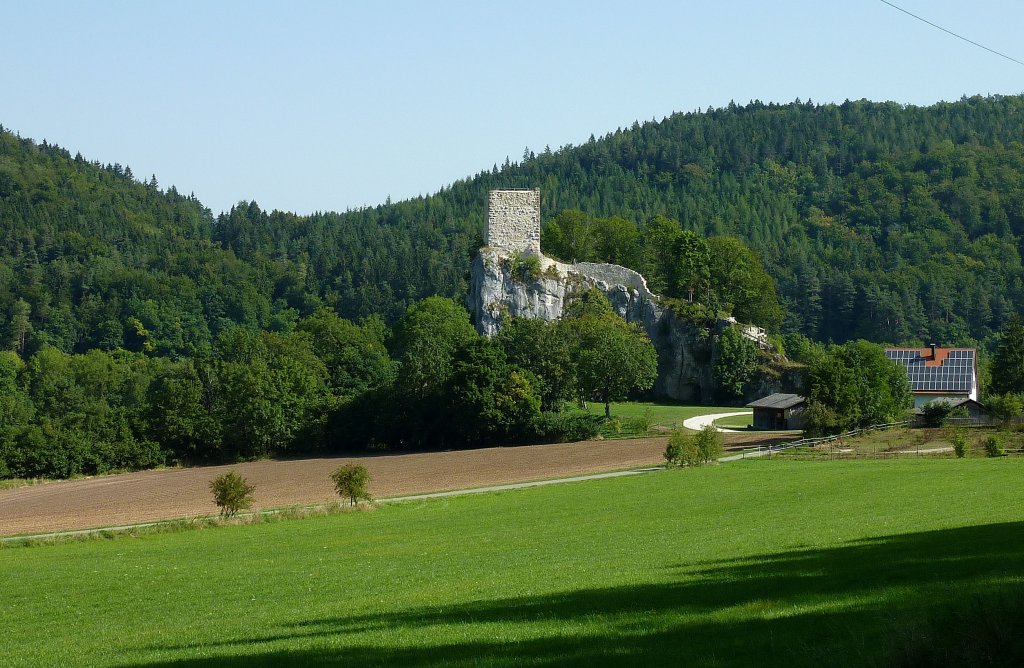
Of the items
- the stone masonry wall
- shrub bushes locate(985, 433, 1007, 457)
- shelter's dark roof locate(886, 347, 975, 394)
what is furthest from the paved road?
shrub bushes locate(985, 433, 1007, 457)

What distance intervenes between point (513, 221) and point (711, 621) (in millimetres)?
88490

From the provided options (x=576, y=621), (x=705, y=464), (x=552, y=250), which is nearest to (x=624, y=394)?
(x=552, y=250)

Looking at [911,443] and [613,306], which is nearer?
[911,443]

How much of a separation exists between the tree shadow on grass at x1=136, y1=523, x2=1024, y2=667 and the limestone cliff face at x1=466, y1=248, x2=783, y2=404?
8085 centimetres

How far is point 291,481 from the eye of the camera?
210ft

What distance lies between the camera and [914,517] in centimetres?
2667

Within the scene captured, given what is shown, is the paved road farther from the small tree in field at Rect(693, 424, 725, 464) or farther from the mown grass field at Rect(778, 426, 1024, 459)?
the small tree in field at Rect(693, 424, 725, 464)

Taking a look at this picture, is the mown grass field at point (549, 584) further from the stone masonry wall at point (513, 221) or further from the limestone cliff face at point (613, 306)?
the stone masonry wall at point (513, 221)

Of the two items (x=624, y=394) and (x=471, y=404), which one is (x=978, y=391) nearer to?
(x=624, y=394)

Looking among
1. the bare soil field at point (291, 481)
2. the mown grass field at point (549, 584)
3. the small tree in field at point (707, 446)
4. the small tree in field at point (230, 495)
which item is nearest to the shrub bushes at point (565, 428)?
the bare soil field at point (291, 481)

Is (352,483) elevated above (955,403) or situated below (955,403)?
below

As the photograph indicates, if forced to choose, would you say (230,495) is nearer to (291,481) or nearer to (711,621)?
(291,481)

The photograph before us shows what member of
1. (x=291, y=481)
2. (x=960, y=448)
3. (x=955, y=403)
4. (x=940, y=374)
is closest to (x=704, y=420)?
(x=955, y=403)

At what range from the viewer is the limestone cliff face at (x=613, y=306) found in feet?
329
